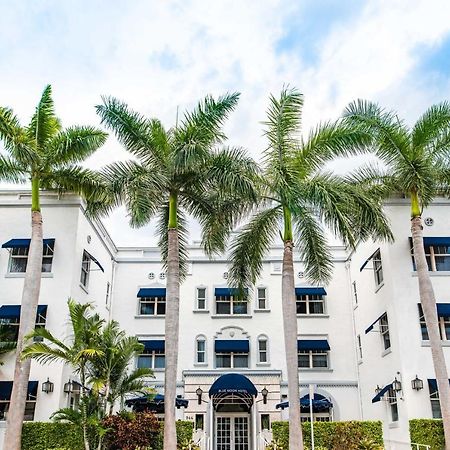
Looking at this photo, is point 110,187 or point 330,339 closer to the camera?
point 110,187

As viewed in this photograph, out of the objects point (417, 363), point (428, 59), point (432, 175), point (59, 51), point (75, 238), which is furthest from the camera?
point (75, 238)

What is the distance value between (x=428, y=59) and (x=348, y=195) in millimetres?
4188

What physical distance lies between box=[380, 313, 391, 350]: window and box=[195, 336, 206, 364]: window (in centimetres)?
816

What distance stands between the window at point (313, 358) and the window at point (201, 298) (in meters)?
5.00

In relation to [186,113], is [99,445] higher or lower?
lower

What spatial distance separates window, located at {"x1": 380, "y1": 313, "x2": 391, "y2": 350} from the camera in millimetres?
21016

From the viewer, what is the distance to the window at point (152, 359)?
25.5 meters

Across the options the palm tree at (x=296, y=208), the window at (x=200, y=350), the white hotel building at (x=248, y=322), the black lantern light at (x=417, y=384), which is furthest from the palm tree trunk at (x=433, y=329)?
the window at (x=200, y=350)

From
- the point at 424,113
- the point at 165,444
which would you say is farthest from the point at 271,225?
the point at 165,444

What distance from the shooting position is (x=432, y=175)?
17.7 m

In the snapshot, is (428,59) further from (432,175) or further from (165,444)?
(165,444)

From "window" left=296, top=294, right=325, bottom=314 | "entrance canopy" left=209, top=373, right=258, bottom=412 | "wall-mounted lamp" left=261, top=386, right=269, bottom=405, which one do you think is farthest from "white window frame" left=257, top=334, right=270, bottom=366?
"window" left=296, top=294, right=325, bottom=314

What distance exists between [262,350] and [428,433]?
926cm

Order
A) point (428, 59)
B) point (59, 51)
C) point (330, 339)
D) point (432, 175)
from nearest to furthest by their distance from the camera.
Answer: point (59, 51), point (428, 59), point (432, 175), point (330, 339)
